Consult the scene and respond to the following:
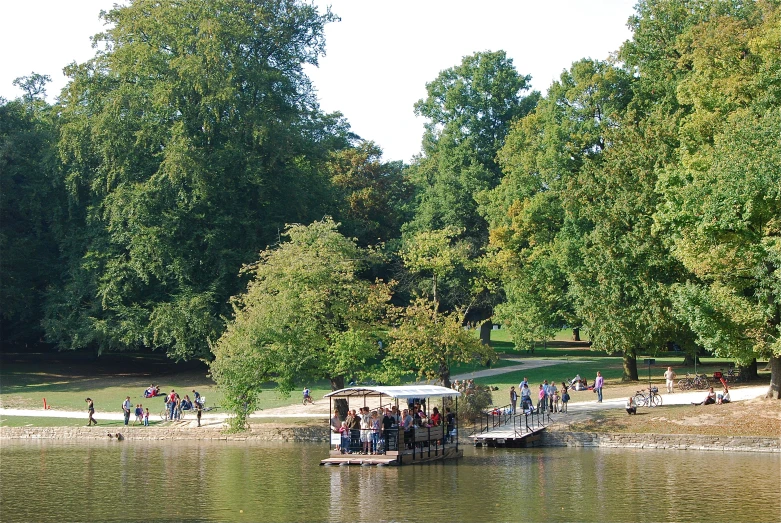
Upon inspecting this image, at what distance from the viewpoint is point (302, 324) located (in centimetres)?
4178

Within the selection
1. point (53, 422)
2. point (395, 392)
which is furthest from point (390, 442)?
point (53, 422)

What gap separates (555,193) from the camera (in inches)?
2103

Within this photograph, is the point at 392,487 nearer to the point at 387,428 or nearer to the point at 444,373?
the point at 387,428

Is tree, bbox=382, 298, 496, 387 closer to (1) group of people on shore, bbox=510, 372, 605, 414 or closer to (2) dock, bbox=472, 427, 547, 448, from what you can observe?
(1) group of people on shore, bbox=510, 372, 605, 414

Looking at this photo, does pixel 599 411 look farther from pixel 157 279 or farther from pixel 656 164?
pixel 157 279

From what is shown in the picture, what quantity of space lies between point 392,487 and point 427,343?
14.9 m

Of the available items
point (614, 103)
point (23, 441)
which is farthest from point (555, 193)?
point (23, 441)

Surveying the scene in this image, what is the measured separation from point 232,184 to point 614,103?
2460 centimetres

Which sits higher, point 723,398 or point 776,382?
point 776,382

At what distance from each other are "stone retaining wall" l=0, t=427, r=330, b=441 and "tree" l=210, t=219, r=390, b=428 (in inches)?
82.6

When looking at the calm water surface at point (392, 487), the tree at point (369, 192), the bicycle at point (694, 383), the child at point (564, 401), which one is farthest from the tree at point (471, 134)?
the calm water surface at point (392, 487)

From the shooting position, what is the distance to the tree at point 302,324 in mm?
40531

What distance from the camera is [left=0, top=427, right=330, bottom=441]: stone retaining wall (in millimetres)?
41500

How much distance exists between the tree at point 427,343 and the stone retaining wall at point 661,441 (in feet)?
20.5
